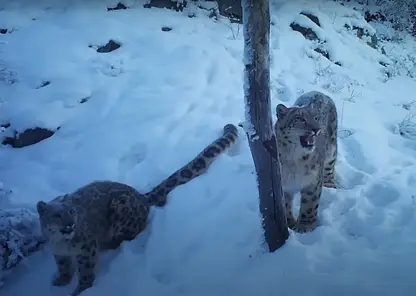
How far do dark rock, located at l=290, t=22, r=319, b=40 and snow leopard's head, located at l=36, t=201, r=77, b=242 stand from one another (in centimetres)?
780

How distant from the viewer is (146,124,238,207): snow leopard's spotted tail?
19.2 feet

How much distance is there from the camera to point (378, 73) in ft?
35.2

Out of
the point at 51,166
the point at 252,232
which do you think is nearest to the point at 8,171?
the point at 51,166

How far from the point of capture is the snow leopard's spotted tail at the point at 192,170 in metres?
Answer: 5.85

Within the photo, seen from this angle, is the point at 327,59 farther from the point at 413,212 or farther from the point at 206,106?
the point at 413,212

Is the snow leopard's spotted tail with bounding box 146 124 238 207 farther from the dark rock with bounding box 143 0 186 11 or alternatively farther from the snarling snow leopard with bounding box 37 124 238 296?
the dark rock with bounding box 143 0 186 11

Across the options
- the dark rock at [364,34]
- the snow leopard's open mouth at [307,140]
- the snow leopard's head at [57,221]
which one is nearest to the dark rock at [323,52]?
the dark rock at [364,34]

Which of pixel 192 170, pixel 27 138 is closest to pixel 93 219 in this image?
pixel 192 170

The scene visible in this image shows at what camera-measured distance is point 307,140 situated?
4965 mm

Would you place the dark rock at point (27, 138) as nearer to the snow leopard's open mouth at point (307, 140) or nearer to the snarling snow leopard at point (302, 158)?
the snarling snow leopard at point (302, 158)

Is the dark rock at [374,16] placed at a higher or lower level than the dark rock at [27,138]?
higher

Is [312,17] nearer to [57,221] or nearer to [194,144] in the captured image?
[194,144]

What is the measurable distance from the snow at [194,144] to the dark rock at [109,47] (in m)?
0.11

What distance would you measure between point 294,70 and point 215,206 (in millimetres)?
4705
